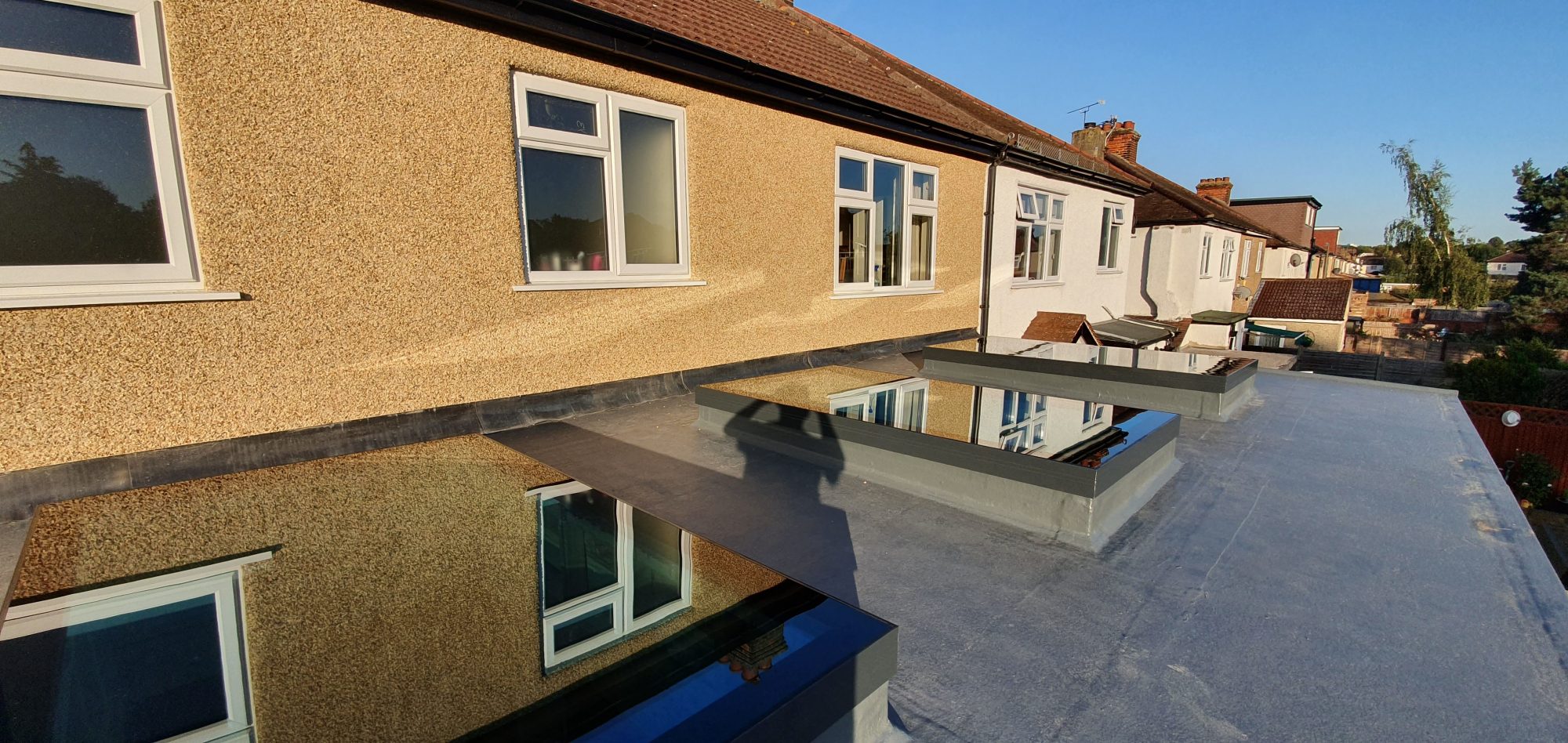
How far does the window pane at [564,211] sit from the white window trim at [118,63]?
209cm

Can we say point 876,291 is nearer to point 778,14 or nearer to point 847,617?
point 778,14

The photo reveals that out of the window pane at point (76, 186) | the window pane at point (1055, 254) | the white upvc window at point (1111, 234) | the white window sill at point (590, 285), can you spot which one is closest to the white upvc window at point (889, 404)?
the white window sill at point (590, 285)

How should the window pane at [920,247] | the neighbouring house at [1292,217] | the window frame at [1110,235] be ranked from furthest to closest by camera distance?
the neighbouring house at [1292,217], the window frame at [1110,235], the window pane at [920,247]

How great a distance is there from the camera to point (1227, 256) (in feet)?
77.0

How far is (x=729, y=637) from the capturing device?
166cm

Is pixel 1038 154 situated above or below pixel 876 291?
above

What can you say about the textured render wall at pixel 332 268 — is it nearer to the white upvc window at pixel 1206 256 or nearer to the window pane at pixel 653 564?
the window pane at pixel 653 564

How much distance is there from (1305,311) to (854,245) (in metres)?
29.2

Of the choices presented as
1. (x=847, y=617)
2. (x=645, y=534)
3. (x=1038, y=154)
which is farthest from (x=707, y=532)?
(x=1038, y=154)

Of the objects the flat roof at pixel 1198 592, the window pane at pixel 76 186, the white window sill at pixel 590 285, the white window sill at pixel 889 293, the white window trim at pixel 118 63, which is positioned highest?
the white window trim at pixel 118 63

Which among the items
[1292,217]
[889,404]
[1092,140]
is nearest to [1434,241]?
[1292,217]

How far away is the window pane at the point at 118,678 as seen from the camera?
4.36 ft

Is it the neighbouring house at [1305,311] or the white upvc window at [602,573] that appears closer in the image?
the white upvc window at [602,573]

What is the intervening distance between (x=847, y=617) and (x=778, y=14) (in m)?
9.93
